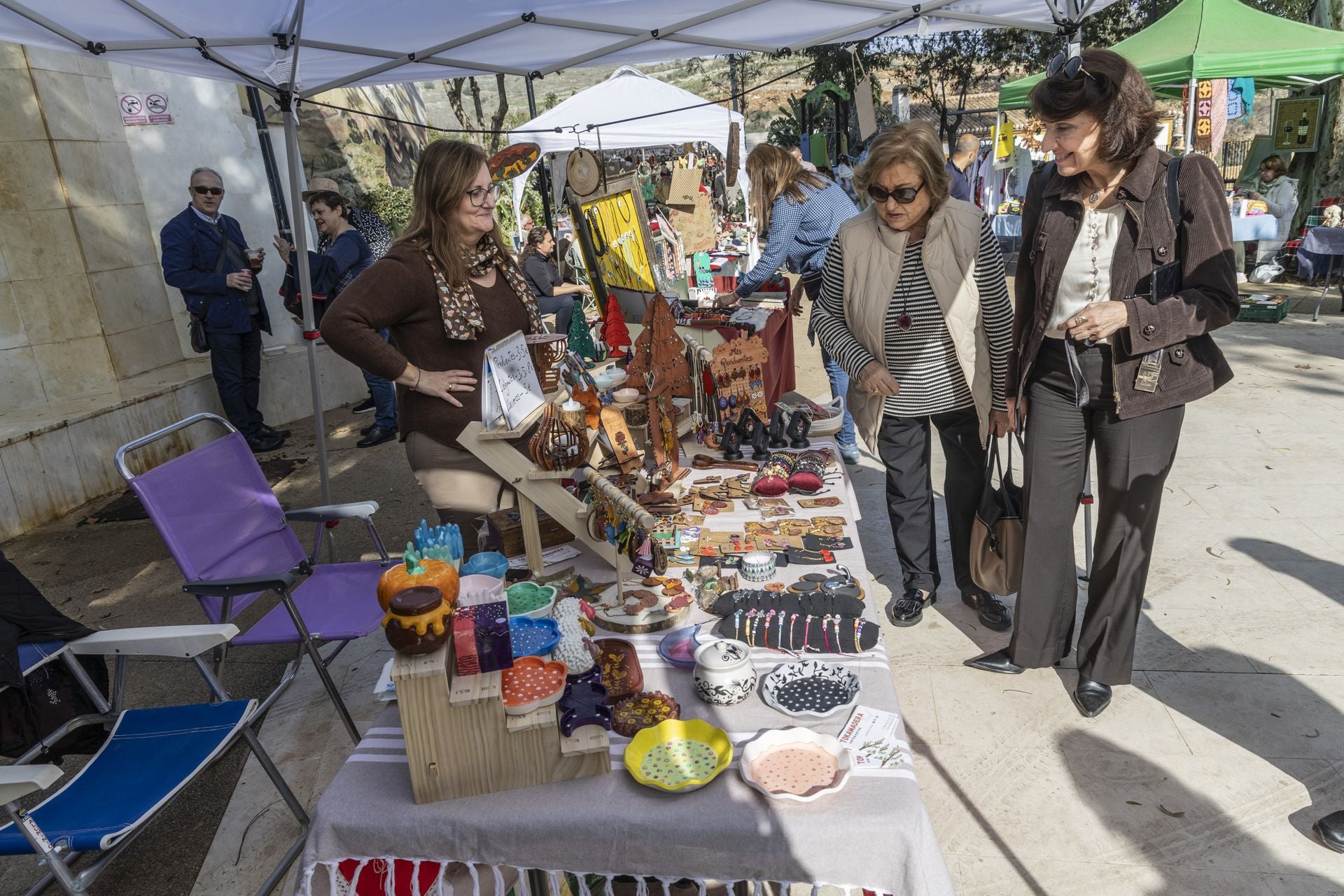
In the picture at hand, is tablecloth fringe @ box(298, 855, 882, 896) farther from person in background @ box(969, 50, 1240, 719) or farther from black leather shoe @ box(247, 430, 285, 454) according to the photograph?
black leather shoe @ box(247, 430, 285, 454)

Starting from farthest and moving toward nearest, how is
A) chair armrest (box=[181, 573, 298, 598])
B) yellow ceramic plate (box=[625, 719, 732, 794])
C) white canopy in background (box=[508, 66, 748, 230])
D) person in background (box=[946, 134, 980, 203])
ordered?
person in background (box=[946, 134, 980, 203]) < white canopy in background (box=[508, 66, 748, 230]) < chair armrest (box=[181, 573, 298, 598]) < yellow ceramic plate (box=[625, 719, 732, 794])

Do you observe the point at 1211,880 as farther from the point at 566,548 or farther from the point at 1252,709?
the point at 566,548

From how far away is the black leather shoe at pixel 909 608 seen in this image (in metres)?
3.13

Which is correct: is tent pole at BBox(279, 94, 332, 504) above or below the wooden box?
above

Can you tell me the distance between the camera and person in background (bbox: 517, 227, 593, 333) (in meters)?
7.07

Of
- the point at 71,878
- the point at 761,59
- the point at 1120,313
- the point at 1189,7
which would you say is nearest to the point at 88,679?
the point at 71,878

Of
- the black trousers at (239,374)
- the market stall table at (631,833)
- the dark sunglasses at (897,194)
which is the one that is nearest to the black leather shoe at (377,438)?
the black trousers at (239,374)

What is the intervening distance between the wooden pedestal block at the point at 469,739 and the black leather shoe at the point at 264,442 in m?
5.26

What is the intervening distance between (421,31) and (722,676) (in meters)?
3.81

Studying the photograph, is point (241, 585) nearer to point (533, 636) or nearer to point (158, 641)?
point (158, 641)

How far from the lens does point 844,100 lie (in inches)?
483

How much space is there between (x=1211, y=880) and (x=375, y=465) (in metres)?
4.95

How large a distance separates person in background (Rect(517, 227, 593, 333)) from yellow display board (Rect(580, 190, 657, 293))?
2.81 m

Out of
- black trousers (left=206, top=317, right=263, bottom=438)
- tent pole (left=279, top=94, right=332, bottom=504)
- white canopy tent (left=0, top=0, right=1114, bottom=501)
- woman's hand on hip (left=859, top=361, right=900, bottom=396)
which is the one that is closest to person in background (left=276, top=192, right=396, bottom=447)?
black trousers (left=206, top=317, right=263, bottom=438)
